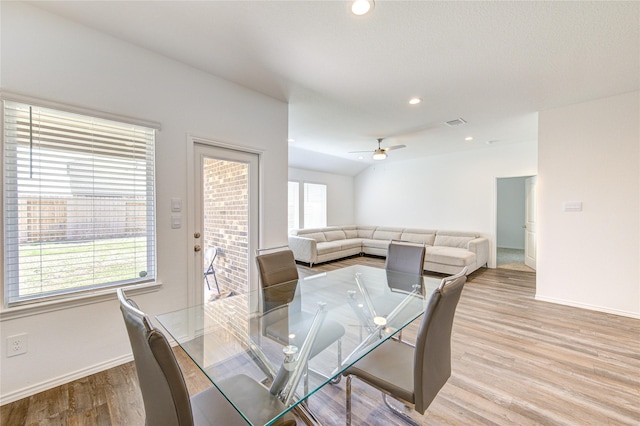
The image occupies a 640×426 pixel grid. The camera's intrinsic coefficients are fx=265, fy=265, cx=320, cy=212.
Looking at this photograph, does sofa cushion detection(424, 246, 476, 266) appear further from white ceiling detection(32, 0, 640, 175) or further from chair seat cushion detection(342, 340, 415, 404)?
chair seat cushion detection(342, 340, 415, 404)

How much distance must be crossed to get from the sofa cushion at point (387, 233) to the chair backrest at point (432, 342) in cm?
586

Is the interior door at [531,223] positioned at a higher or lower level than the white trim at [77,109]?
lower

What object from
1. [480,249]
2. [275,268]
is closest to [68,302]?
[275,268]

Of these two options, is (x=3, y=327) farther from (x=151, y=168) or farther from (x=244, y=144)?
(x=244, y=144)

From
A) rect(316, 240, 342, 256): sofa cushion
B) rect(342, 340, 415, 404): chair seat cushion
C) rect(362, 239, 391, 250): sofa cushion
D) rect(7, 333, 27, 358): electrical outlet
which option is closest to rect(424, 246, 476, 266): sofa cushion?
rect(362, 239, 391, 250): sofa cushion

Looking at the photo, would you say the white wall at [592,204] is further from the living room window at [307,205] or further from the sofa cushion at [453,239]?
the living room window at [307,205]

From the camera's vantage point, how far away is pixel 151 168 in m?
2.33

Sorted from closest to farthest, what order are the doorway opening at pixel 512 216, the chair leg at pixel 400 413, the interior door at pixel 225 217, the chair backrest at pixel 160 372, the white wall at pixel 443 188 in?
the chair backrest at pixel 160 372 < the chair leg at pixel 400 413 < the interior door at pixel 225 217 < the white wall at pixel 443 188 < the doorway opening at pixel 512 216

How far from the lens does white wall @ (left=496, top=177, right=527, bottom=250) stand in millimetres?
8000

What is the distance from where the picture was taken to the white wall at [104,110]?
1.78 m

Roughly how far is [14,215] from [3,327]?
2.40 feet

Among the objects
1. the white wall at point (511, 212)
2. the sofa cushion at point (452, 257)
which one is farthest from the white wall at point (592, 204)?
the white wall at point (511, 212)

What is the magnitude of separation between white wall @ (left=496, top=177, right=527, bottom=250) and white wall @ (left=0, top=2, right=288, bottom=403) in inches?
329

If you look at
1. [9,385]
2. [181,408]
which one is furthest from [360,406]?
[9,385]
